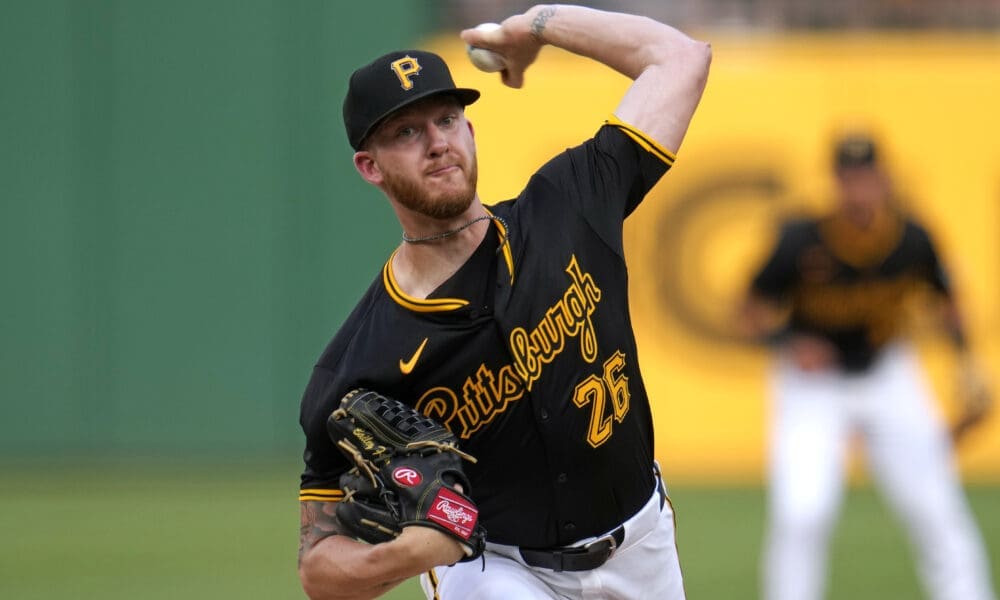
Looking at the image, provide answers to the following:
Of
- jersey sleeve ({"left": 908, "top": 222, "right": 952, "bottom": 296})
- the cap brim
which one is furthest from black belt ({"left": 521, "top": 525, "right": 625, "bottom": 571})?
jersey sleeve ({"left": 908, "top": 222, "right": 952, "bottom": 296})

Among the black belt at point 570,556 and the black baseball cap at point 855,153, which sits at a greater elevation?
the black baseball cap at point 855,153

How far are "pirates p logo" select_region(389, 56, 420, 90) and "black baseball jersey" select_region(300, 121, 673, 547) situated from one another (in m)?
0.57

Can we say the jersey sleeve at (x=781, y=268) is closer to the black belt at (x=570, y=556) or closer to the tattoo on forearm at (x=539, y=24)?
the tattoo on forearm at (x=539, y=24)

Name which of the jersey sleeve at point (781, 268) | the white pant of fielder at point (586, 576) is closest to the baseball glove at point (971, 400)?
the jersey sleeve at point (781, 268)

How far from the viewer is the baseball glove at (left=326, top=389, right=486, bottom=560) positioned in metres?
4.06

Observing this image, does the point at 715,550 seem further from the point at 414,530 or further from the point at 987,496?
the point at 414,530

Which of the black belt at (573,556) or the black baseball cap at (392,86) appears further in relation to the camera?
the black belt at (573,556)

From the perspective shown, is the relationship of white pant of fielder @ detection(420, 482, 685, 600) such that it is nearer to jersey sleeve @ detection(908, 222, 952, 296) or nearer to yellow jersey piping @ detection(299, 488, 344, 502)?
yellow jersey piping @ detection(299, 488, 344, 502)

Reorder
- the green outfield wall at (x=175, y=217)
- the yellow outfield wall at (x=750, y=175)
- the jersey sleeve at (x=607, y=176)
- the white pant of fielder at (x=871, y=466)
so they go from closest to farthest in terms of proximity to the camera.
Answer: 1. the jersey sleeve at (x=607, y=176)
2. the white pant of fielder at (x=871, y=466)
3. the yellow outfield wall at (x=750, y=175)
4. the green outfield wall at (x=175, y=217)

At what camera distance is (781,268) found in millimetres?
8414

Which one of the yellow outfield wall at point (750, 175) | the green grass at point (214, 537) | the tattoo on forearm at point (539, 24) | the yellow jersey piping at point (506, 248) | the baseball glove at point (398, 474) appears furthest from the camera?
the yellow outfield wall at point (750, 175)

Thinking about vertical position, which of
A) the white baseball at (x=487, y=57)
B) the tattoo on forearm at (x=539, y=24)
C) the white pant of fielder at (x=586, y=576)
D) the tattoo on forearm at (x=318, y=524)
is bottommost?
the white pant of fielder at (x=586, y=576)

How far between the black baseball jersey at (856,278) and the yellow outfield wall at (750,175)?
14.3ft

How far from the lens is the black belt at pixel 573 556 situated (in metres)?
4.60
